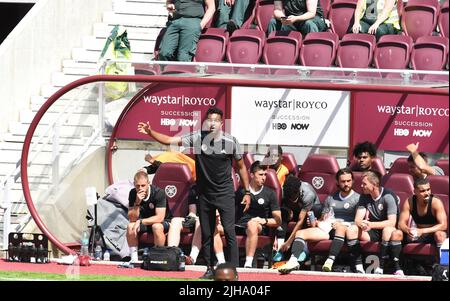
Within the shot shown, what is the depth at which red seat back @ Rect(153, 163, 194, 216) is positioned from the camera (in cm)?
1627

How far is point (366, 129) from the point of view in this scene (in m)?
16.5

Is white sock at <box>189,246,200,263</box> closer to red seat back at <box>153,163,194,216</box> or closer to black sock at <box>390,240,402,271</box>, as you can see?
red seat back at <box>153,163,194,216</box>

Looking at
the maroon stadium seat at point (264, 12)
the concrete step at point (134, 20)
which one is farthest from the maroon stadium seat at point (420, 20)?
the concrete step at point (134, 20)

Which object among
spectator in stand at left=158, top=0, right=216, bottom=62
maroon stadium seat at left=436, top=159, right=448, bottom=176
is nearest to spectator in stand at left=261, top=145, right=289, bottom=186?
maroon stadium seat at left=436, top=159, right=448, bottom=176

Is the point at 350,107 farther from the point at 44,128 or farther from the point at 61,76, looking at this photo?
the point at 61,76

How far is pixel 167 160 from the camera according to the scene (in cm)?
1645

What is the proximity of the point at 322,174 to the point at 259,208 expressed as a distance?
75 centimetres

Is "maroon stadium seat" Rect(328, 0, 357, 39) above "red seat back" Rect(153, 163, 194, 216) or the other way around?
above

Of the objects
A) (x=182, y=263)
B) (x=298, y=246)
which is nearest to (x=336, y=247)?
(x=298, y=246)

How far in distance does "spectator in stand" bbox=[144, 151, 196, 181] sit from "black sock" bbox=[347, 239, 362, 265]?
186 centimetres

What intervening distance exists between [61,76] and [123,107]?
10.2 ft

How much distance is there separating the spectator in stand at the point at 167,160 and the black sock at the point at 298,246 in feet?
4.57

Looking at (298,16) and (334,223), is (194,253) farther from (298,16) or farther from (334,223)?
(298,16)
